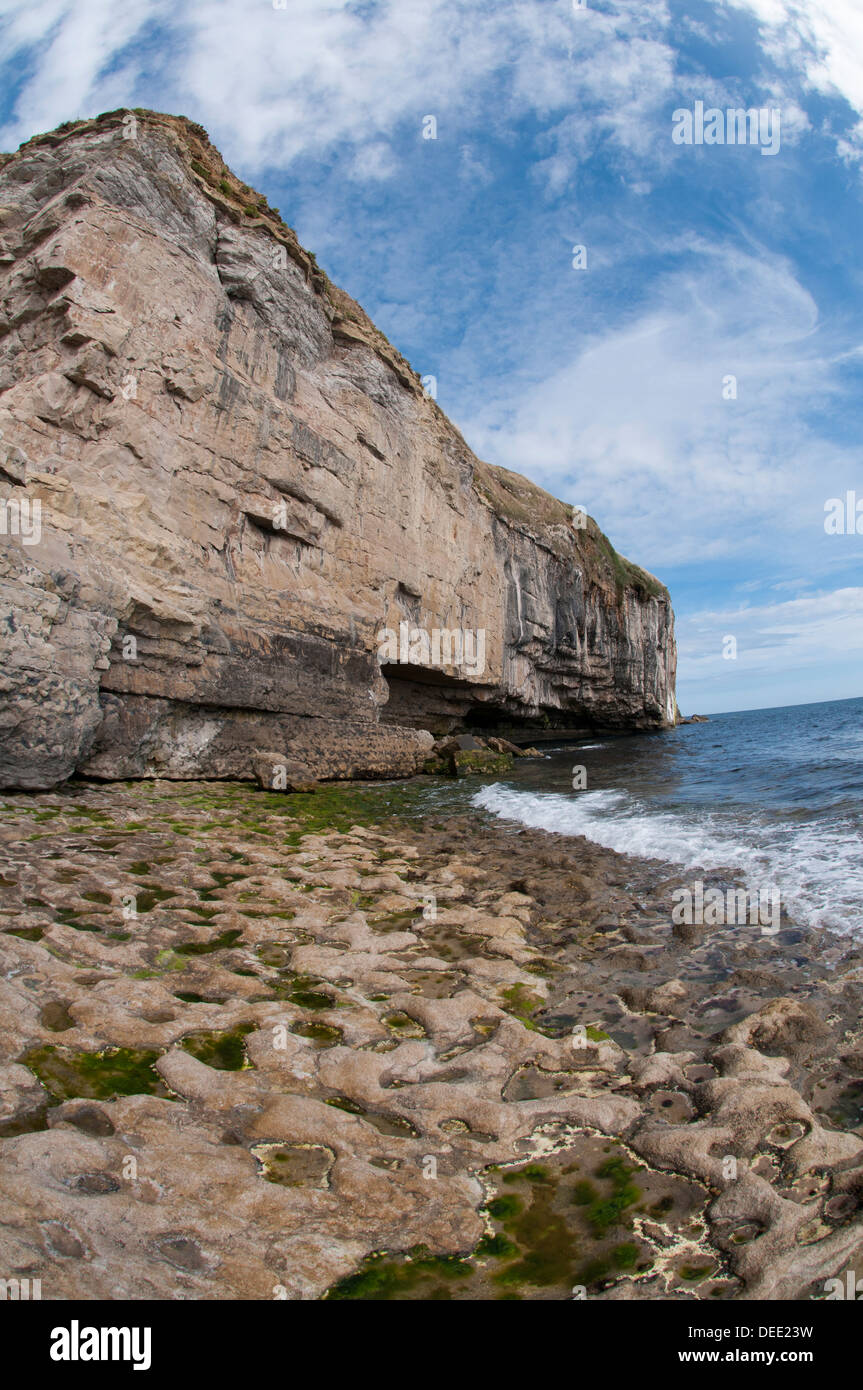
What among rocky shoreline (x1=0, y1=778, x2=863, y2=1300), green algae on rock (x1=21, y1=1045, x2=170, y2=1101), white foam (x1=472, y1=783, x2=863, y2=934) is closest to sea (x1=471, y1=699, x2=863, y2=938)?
white foam (x1=472, y1=783, x2=863, y2=934)

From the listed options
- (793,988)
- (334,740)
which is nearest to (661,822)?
(793,988)

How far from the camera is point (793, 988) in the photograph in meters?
5.14

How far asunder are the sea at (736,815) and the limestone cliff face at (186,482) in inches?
246

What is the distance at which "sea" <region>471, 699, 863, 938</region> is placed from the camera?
7966mm

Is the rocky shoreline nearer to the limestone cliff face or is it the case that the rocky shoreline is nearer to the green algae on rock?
the green algae on rock

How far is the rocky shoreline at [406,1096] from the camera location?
8.11 feet


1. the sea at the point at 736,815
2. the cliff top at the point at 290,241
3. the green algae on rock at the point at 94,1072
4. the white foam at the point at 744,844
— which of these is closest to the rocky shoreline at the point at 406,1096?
the green algae on rock at the point at 94,1072

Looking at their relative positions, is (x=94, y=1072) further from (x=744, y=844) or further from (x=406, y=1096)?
(x=744, y=844)

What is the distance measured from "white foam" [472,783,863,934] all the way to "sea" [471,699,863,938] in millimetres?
16

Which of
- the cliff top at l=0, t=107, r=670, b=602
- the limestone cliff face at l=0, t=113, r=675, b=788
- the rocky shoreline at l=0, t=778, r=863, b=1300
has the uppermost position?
the cliff top at l=0, t=107, r=670, b=602

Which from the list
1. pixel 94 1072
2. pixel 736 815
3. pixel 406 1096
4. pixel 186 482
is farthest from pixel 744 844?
pixel 186 482

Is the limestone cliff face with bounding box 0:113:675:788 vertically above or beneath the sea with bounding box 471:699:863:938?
above

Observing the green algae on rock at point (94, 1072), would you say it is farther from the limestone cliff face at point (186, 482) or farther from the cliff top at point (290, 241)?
the cliff top at point (290, 241)
